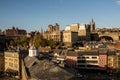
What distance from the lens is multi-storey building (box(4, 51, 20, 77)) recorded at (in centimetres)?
6894

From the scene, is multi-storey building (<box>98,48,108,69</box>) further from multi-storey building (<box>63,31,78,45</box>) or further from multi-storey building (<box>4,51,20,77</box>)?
multi-storey building (<box>63,31,78,45</box>)

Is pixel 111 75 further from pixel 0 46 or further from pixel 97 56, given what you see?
pixel 0 46

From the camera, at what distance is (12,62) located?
73062mm

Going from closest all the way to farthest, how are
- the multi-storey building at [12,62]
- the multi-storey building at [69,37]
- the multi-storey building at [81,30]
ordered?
the multi-storey building at [12,62], the multi-storey building at [69,37], the multi-storey building at [81,30]

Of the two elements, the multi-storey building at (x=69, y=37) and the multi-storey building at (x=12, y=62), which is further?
the multi-storey building at (x=69, y=37)

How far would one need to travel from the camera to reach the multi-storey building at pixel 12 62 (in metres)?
68.9

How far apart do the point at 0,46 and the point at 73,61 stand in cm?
5906

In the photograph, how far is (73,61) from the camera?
252 feet

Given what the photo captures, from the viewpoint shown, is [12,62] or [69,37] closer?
[12,62]

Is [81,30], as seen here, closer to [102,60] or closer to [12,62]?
[102,60]

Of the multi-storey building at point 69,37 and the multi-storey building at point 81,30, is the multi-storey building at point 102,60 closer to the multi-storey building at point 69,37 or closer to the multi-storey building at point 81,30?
the multi-storey building at point 69,37

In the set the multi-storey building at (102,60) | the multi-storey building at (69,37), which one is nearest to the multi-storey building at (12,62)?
the multi-storey building at (102,60)

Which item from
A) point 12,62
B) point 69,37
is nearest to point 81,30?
point 69,37

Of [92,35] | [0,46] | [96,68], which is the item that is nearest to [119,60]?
[96,68]
